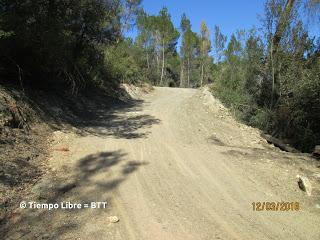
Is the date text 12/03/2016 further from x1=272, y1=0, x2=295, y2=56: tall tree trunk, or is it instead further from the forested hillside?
x1=272, y1=0, x2=295, y2=56: tall tree trunk

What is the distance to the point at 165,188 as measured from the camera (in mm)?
7000

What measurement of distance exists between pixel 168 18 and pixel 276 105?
3367cm

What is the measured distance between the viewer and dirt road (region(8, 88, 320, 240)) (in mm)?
5426

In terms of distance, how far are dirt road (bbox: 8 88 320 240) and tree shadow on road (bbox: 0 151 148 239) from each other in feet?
0.05

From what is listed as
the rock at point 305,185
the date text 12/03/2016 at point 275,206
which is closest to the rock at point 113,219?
the date text 12/03/2016 at point 275,206

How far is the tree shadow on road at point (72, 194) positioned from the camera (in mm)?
5273

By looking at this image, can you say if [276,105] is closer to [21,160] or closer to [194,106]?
[194,106]

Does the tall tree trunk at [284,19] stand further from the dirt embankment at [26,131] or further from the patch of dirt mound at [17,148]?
the patch of dirt mound at [17,148]

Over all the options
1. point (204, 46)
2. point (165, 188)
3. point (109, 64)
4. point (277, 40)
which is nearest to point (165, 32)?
point (204, 46)

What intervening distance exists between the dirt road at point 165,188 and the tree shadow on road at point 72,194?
15 mm

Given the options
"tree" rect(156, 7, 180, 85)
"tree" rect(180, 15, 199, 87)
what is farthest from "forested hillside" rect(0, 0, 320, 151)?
"tree" rect(180, 15, 199, 87)

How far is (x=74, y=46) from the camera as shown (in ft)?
54.6

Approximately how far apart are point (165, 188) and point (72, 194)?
5.74 ft

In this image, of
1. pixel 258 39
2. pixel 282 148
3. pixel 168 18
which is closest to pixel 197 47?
pixel 168 18
